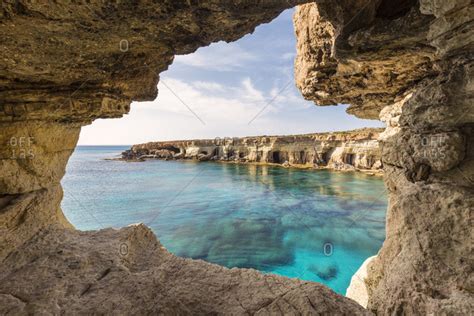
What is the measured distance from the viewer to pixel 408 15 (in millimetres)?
3318

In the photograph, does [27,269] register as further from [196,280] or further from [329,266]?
[329,266]

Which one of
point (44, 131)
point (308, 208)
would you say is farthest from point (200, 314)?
point (308, 208)

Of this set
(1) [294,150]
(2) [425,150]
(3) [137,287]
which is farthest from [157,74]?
(1) [294,150]

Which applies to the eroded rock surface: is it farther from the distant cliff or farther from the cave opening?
the cave opening

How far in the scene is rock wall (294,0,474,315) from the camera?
251cm

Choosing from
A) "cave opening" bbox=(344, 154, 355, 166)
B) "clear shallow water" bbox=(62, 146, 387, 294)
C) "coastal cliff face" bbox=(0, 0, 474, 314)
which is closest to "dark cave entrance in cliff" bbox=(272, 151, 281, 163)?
"cave opening" bbox=(344, 154, 355, 166)

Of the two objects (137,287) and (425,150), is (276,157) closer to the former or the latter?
(425,150)

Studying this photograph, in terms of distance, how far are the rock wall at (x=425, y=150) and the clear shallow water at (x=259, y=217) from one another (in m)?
7.77

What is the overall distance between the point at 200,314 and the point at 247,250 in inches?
411

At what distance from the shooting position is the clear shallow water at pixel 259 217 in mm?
12000

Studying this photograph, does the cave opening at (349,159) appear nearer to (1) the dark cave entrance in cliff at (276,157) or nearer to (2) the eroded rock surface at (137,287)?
(1) the dark cave entrance in cliff at (276,157)

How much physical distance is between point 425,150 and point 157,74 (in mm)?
5331

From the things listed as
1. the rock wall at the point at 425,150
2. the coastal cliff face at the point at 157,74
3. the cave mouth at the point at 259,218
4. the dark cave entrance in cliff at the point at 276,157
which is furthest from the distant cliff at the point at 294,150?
the rock wall at the point at 425,150

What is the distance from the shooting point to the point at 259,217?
60.2 feet
